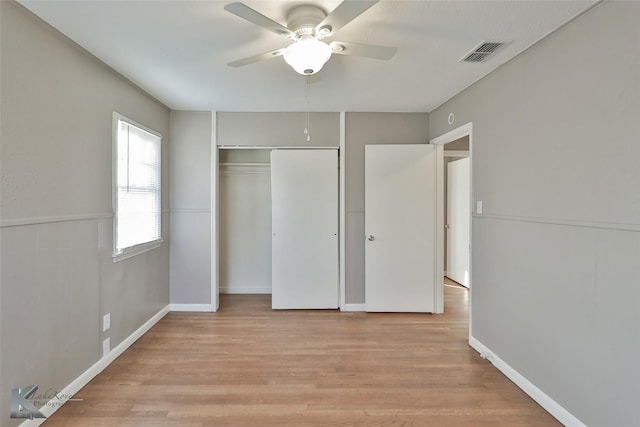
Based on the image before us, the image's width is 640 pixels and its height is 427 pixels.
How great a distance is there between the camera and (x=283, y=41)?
213cm

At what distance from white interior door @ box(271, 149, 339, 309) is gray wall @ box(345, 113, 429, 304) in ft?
0.56

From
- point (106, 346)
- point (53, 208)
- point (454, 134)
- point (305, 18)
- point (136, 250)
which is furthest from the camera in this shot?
point (454, 134)

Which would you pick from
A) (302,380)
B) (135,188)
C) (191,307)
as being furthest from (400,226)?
(135,188)

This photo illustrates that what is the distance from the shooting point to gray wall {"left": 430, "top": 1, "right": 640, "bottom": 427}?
5.00 ft

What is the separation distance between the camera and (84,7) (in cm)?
172

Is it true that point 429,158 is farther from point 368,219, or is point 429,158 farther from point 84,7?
point 84,7

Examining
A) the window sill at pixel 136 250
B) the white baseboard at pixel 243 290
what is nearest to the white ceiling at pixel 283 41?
the window sill at pixel 136 250

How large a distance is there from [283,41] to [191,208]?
235 cm

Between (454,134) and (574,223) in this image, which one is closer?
(574,223)

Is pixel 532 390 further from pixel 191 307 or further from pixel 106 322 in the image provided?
pixel 191 307

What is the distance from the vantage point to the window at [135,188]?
8.66ft

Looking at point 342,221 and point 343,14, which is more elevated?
point 343,14

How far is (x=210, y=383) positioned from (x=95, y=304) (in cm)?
107

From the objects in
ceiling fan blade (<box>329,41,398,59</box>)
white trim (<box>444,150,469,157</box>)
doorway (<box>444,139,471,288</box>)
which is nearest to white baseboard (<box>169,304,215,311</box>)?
ceiling fan blade (<box>329,41,398,59</box>)
